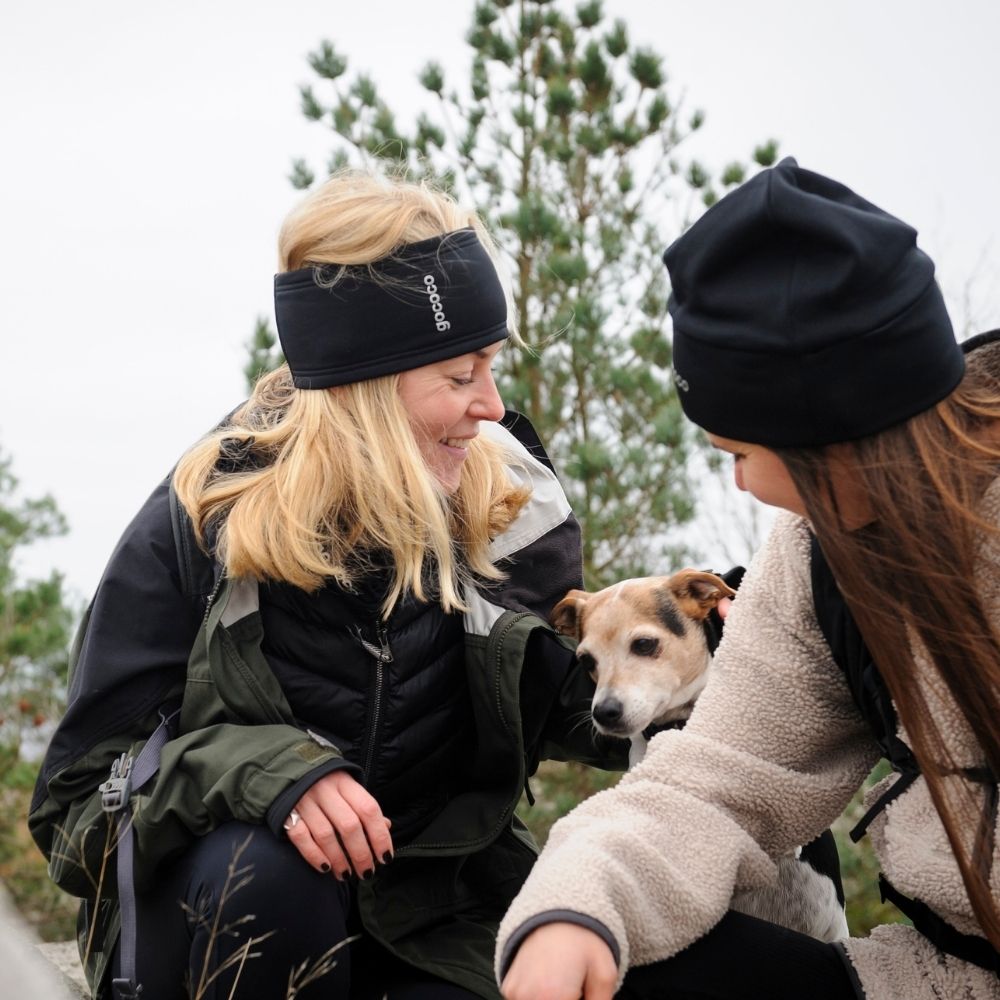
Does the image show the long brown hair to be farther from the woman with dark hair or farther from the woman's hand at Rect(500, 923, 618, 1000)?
the woman's hand at Rect(500, 923, 618, 1000)

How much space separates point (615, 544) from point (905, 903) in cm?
337

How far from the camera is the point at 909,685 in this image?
1.90 meters

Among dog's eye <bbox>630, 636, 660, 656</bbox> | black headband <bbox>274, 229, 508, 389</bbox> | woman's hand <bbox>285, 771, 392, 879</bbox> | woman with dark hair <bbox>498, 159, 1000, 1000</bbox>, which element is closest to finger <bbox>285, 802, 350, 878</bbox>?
woman's hand <bbox>285, 771, 392, 879</bbox>

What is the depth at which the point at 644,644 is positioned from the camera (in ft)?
11.6

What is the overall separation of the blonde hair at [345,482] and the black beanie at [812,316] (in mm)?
984

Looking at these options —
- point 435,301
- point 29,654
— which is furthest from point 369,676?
point 29,654

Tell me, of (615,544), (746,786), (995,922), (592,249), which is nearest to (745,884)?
(746,786)

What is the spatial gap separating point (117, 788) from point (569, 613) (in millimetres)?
1419

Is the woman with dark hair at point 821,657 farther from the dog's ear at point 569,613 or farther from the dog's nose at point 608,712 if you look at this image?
the dog's ear at point 569,613

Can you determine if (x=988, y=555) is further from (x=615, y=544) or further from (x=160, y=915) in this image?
(x=615, y=544)

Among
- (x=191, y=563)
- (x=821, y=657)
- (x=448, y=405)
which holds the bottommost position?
(x=821, y=657)

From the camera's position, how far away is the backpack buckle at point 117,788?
8.16ft

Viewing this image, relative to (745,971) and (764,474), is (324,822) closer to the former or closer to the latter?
(745,971)

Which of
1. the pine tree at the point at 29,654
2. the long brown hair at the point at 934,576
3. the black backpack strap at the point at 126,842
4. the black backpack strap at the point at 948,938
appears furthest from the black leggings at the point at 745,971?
the pine tree at the point at 29,654
